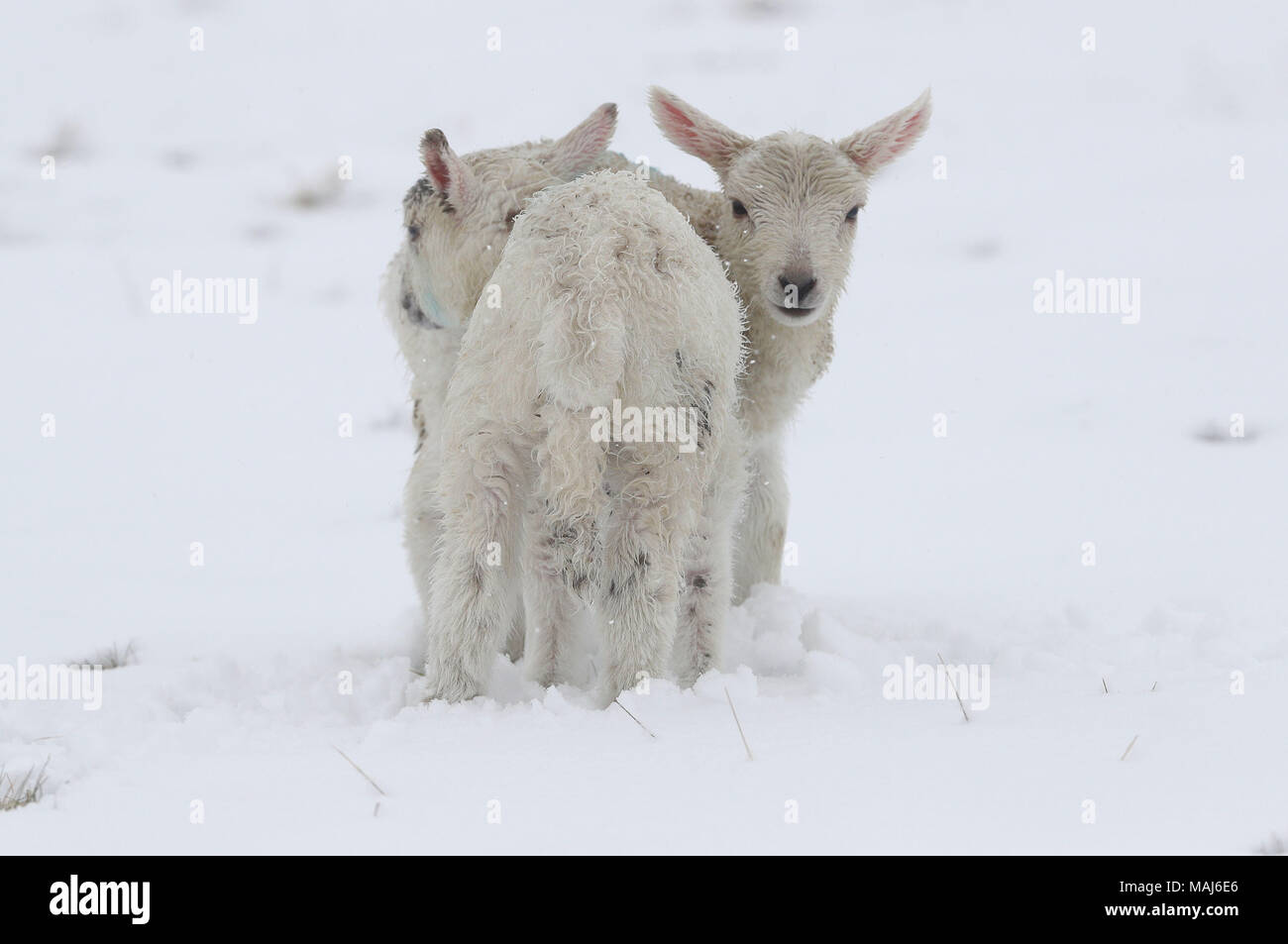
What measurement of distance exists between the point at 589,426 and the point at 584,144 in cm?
181

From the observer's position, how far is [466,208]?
501cm

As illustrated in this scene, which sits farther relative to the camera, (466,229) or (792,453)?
(792,453)

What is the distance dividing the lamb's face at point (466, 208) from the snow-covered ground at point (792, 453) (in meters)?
1.48

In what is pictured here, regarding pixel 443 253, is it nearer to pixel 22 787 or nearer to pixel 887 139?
pixel 887 139

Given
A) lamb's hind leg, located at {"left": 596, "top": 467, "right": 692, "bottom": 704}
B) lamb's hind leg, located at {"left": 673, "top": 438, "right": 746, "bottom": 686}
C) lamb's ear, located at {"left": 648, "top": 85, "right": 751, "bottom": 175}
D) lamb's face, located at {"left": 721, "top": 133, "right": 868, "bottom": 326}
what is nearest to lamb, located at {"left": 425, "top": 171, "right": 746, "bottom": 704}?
lamb's hind leg, located at {"left": 596, "top": 467, "right": 692, "bottom": 704}

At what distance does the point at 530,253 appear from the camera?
418cm

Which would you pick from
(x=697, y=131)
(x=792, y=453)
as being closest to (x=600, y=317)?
(x=697, y=131)

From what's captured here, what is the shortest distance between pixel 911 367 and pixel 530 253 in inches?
273

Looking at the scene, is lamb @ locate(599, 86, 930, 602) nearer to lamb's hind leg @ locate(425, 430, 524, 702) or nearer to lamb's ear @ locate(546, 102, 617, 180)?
lamb's ear @ locate(546, 102, 617, 180)

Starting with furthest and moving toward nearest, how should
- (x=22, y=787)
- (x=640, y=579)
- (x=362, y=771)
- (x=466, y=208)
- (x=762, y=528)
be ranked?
1. (x=762, y=528)
2. (x=466, y=208)
3. (x=640, y=579)
4. (x=22, y=787)
5. (x=362, y=771)

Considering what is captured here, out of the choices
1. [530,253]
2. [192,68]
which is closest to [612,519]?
[530,253]

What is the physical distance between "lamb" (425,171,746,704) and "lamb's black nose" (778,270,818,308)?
0.39 metres

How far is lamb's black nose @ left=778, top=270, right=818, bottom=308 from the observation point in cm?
480

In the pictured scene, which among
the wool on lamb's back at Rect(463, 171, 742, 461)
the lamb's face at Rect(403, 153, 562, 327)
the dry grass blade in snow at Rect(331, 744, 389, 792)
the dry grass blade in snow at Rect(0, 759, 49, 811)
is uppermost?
the lamb's face at Rect(403, 153, 562, 327)
